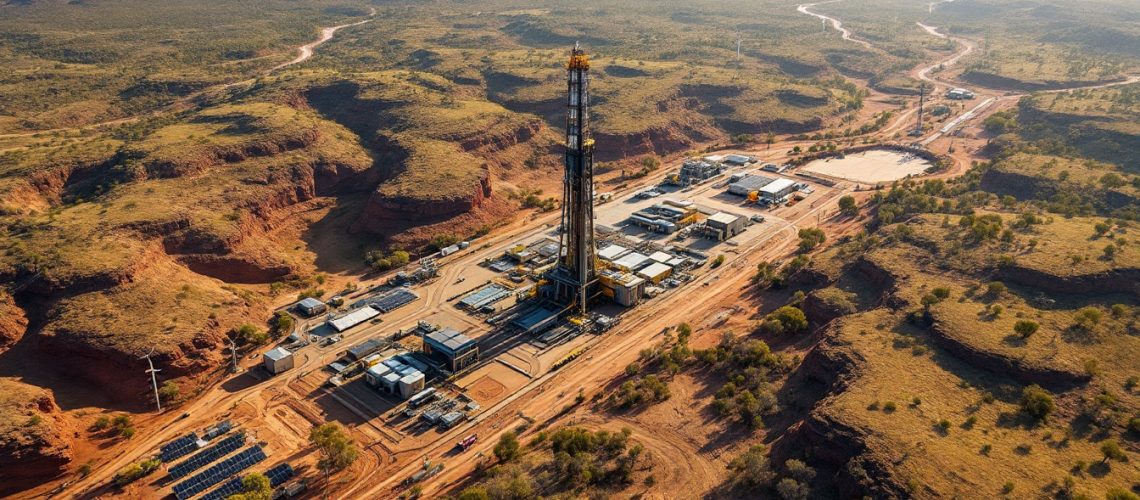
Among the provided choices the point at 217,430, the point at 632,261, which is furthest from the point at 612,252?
the point at 217,430

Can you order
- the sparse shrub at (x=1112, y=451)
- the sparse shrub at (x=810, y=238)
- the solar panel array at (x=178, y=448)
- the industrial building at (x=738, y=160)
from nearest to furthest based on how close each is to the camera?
the sparse shrub at (x=1112, y=451) < the solar panel array at (x=178, y=448) < the sparse shrub at (x=810, y=238) < the industrial building at (x=738, y=160)

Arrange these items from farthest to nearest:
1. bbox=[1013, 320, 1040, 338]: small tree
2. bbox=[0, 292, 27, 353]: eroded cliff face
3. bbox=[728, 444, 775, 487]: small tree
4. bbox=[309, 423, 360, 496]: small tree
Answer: bbox=[0, 292, 27, 353]: eroded cliff face
bbox=[1013, 320, 1040, 338]: small tree
bbox=[309, 423, 360, 496]: small tree
bbox=[728, 444, 775, 487]: small tree

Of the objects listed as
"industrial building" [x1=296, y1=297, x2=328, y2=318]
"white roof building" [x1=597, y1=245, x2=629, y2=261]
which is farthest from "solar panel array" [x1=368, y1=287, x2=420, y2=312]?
"white roof building" [x1=597, y1=245, x2=629, y2=261]

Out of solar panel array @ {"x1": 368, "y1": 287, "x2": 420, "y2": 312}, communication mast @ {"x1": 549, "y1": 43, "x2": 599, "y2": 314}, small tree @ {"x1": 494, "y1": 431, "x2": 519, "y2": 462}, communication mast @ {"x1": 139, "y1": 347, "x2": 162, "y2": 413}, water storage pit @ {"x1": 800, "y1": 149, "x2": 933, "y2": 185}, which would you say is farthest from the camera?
water storage pit @ {"x1": 800, "y1": 149, "x2": 933, "y2": 185}

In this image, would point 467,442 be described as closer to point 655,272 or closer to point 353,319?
point 353,319

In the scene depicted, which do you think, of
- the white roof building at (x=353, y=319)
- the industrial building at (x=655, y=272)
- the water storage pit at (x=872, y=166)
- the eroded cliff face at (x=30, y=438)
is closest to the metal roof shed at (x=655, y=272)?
the industrial building at (x=655, y=272)

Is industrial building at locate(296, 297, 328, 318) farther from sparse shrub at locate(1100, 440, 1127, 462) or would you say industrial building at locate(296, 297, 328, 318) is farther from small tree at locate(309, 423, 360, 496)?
sparse shrub at locate(1100, 440, 1127, 462)

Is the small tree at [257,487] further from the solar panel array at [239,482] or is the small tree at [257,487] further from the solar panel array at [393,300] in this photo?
the solar panel array at [393,300]
